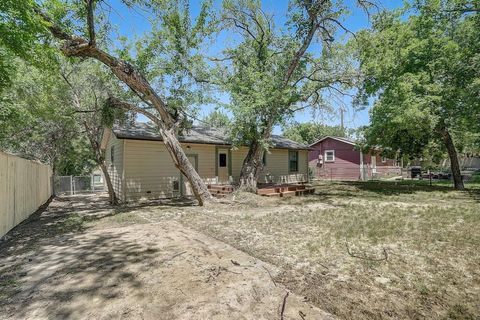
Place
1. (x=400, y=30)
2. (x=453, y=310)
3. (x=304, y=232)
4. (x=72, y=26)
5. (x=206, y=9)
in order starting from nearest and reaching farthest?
(x=453, y=310) < (x=304, y=232) < (x=72, y=26) < (x=206, y=9) < (x=400, y=30)

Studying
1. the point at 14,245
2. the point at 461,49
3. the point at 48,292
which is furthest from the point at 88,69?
the point at 461,49

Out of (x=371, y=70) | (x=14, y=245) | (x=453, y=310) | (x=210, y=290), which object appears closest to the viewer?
(x=453, y=310)

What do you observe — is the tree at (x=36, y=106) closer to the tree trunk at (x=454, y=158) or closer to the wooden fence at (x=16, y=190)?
the wooden fence at (x=16, y=190)

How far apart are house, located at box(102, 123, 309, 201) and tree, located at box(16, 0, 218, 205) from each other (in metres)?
2.24

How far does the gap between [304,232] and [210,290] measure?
3.40 metres

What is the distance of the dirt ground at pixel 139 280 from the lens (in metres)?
2.98

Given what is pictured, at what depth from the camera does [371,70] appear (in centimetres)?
1281

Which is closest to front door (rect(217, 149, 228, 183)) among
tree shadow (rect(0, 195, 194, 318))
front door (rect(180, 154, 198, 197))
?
front door (rect(180, 154, 198, 197))

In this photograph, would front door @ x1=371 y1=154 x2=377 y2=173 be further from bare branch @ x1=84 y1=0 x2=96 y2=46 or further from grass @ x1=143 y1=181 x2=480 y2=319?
bare branch @ x1=84 y1=0 x2=96 y2=46

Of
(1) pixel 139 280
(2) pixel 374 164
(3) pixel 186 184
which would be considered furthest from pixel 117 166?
(2) pixel 374 164

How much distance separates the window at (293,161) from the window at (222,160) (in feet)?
19.2

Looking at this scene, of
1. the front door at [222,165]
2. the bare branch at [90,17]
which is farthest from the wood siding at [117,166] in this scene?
the bare branch at [90,17]

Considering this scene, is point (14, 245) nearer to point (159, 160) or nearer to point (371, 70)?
point (159, 160)

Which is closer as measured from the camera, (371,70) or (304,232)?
(304,232)
